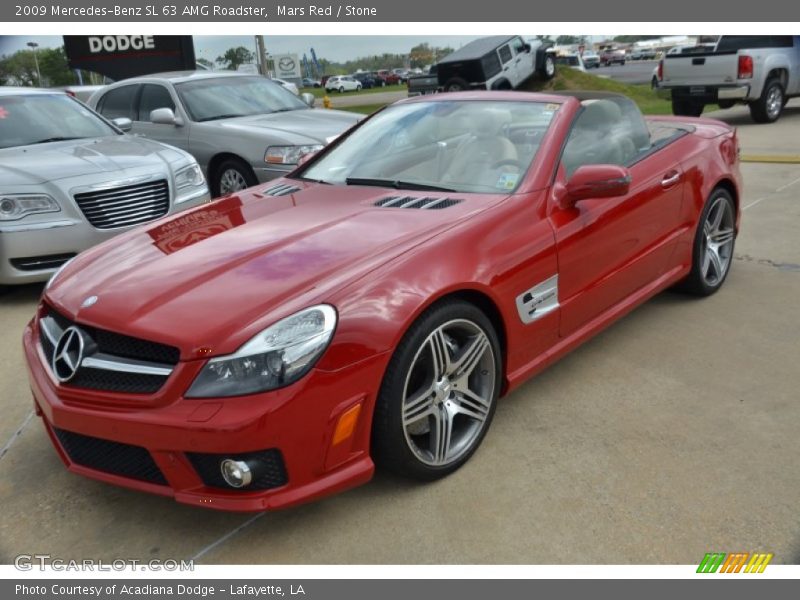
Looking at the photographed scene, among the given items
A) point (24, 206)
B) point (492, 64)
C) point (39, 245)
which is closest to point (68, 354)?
point (39, 245)

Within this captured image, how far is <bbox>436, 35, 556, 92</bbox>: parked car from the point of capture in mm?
20984

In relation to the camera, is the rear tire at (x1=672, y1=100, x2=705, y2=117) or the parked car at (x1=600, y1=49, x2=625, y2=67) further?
the parked car at (x1=600, y1=49, x2=625, y2=67)

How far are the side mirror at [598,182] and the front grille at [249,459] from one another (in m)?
1.80

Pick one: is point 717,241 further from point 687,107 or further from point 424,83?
point 424,83

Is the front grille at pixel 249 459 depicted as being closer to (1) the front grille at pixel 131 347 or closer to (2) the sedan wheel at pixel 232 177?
(1) the front grille at pixel 131 347

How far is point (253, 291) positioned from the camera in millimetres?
2609

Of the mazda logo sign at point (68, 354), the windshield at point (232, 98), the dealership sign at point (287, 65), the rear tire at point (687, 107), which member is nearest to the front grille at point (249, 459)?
the mazda logo sign at point (68, 354)

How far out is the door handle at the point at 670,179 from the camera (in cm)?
406

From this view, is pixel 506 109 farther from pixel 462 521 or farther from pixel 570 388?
pixel 462 521

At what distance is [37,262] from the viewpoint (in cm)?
531

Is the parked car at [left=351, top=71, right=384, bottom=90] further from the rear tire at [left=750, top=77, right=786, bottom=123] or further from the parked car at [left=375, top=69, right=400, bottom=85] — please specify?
the rear tire at [left=750, top=77, right=786, bottom=123]

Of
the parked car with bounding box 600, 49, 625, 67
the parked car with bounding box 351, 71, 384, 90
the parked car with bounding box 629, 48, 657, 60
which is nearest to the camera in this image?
Result: the parked car with bounding box 351, 71, 384, 90

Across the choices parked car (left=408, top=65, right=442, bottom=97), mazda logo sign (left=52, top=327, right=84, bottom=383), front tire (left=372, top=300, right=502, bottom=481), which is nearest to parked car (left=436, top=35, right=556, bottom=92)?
parked car (left=408, top=65, right=442, bottom=97)

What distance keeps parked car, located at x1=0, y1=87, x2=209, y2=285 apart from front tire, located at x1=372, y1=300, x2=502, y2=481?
11.7ft
